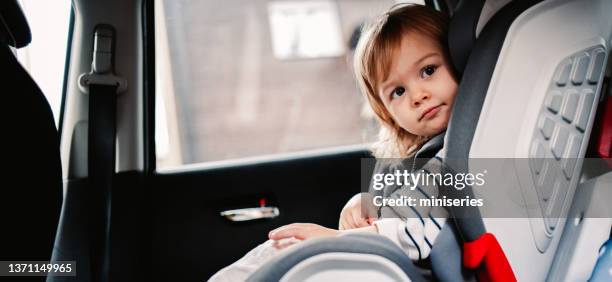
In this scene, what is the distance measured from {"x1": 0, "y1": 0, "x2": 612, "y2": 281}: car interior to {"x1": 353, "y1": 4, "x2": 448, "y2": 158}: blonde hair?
0.18 m

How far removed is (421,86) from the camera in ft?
3.56

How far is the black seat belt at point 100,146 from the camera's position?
148cm

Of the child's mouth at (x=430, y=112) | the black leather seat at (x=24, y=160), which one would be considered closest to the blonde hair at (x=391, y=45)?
the child's mouth at (x=430, y=112)

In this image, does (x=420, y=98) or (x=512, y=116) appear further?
(x=420, y=98)

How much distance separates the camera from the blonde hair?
114 cm

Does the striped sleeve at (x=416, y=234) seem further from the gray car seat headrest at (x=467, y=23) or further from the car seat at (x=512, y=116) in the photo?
the gray car seat headrest at (x=467, y=23)

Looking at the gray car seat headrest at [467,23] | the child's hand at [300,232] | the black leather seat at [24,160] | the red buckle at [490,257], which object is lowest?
the red buckle at [490,257]

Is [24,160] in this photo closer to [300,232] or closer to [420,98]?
[300,232]

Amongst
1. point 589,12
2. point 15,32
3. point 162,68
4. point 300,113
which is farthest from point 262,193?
point 589,12

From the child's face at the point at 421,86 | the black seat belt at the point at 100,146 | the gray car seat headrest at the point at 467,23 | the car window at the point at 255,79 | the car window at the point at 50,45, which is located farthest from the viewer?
the car window at the point at 255,79

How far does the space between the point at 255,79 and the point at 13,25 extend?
4.95 feet

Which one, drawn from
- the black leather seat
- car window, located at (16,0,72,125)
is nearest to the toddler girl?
the black leather seat

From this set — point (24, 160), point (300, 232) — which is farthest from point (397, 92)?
point (24, 160)

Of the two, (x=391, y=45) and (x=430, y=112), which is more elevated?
(x=391, y=45)
